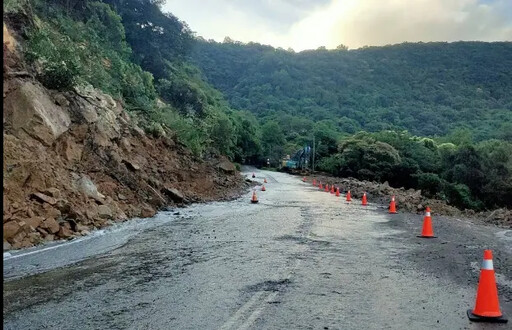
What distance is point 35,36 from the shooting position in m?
18.6

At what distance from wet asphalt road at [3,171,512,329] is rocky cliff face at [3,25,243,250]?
43.3 inches

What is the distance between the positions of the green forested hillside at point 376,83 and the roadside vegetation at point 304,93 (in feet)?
1.46

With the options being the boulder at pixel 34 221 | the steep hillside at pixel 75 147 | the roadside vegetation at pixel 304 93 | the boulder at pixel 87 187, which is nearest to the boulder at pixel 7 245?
the steep hillside at pixel 75 147

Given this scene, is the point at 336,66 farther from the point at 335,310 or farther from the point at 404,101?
the point at 335,310

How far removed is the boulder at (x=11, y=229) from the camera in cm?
1012

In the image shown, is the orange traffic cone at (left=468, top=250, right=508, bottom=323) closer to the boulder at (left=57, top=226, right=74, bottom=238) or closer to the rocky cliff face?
the rocky cliff face

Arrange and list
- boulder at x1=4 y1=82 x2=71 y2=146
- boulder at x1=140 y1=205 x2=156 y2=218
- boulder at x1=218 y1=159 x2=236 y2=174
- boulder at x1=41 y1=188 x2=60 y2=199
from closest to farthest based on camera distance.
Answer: boulder at x1=41 y1=188 x2=60 y2=199, boulder at x1=4 y1=82 x2=71 y2=146, boulder at x1=140 y1=205 x2=156 y2=218, boulder at x1=218 y1=159 x2=236 y2=174

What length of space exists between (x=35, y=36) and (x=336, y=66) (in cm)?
15473

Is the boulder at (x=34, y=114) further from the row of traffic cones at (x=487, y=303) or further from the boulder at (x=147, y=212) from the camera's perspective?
the row of traffic cones at (x=487, y=303)

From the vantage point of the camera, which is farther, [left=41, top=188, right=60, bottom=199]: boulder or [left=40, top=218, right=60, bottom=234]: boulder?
[left=41, top=188, right=60, bottom=199]: boulder

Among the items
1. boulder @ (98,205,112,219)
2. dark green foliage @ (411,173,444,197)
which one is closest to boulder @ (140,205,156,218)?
boulder @ (98,205,112,219)

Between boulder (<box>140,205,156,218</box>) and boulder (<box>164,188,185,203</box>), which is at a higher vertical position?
boulder (<box>164,188,185,203</box>)

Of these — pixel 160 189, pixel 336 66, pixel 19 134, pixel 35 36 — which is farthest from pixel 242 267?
pixel 336 66

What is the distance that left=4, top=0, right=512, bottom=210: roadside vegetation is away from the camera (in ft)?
92.6
